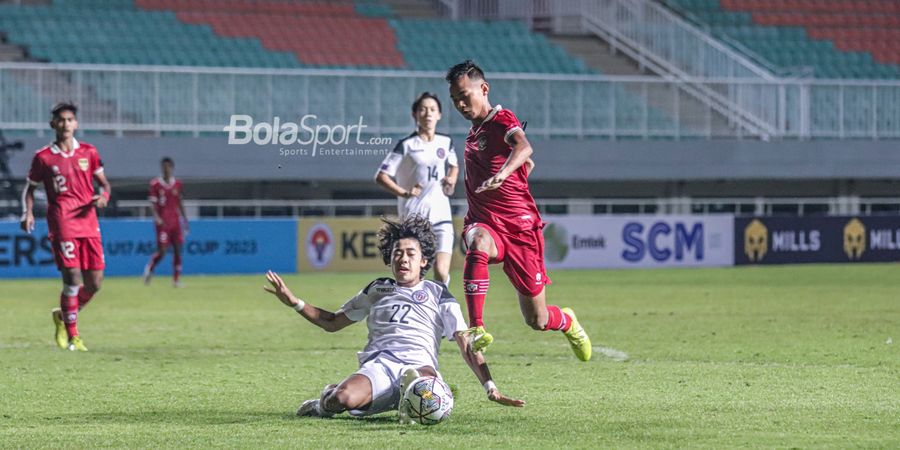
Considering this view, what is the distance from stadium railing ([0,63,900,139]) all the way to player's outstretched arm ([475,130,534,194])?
17.3 m

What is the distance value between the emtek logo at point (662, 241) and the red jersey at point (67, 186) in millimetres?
17281

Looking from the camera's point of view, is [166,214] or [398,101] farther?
[398,101]

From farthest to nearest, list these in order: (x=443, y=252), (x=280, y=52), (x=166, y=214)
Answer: (x=280, y=52) → (x=166, y=214) → (x=443, y=252)

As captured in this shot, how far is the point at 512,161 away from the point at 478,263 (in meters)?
0.72

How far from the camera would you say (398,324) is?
7.62 m

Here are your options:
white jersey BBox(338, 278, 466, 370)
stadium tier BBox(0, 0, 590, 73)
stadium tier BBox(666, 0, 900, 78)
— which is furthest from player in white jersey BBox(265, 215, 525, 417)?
stadium tier BBox(666, 0, 900, 78)

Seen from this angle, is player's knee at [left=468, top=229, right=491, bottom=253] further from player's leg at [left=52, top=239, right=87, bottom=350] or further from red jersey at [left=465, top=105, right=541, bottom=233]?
player's leg at [left=52, top=239, right=87, bottom=350]

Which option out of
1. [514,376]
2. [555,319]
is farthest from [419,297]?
[514,376]

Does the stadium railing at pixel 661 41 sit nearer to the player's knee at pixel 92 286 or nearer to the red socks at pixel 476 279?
the player's knee at pixel 92 286

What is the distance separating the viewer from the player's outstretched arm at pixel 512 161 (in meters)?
7.92

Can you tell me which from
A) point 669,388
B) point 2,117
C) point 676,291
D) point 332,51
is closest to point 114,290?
point 2,117

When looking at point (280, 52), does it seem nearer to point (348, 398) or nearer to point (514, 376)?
point (514, 376)

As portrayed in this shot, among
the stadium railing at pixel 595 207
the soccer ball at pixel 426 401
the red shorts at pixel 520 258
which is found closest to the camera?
the soccer ball at pixel 426 401

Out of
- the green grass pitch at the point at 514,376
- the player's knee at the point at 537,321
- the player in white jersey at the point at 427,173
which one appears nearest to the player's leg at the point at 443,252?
the player in white jersey at the point at 427,173
